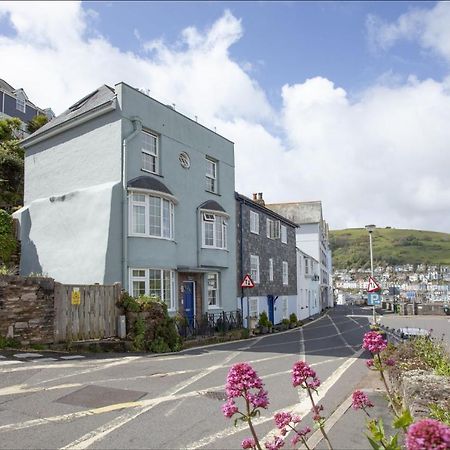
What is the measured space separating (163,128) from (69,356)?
36.8 feet

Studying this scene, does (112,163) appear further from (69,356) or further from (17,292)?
(69,356)

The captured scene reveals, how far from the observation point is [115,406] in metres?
7.48

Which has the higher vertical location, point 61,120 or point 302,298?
point 61,120

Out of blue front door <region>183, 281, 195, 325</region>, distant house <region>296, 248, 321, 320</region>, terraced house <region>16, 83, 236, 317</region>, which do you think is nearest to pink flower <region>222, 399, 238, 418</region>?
terraced house <region>16, 83, 236, 317</region>

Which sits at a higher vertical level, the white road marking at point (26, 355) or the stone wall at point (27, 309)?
the stone wall at point (27, 309)

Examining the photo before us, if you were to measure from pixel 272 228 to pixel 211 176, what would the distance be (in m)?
9.30

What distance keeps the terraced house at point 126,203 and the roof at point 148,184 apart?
40mm

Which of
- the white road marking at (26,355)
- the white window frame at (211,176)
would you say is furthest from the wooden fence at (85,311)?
the white window frame at (211,176)

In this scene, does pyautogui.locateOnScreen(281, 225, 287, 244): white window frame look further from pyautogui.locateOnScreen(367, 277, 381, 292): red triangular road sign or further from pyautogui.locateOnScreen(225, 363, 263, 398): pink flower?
pyautogui.locateOnScreen(225, 363, 263, 398): pink flower

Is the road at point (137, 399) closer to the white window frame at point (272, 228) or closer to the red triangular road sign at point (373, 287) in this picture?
the red triangular road sign at point (373, 287)

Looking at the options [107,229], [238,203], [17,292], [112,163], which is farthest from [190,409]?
[238,203]

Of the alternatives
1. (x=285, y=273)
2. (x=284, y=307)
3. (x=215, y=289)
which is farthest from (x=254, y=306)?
(x=285, y=273)

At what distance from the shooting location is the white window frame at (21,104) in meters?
47.9

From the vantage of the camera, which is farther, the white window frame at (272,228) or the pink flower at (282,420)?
the white window frame at (272,228)
